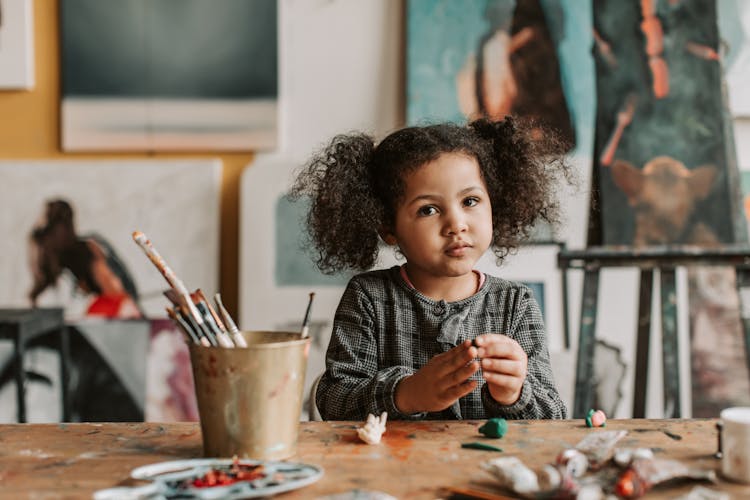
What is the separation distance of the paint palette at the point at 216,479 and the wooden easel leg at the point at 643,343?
63.9 inches

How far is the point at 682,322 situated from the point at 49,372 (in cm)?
198

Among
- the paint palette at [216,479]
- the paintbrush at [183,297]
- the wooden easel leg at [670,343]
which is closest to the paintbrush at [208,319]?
the paintbrush at [183,297]

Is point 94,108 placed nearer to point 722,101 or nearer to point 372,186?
point 372,186

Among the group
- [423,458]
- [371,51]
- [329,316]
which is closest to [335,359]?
[423,458]

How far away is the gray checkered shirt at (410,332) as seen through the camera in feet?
3.63

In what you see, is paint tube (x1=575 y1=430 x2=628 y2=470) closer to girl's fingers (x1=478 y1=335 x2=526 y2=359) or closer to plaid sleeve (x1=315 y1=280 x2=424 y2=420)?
girl's fingers (x1=478 y1=335 x2=526 y2=359)

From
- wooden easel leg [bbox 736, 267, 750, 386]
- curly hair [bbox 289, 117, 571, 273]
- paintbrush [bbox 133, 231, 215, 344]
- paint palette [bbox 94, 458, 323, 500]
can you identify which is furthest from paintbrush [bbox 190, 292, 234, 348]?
wooden easel leg [bbox 736, 267, 750, 386]

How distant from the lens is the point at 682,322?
2.23 m

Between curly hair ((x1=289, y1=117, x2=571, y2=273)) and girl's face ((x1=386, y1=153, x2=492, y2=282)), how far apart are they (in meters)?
0.05

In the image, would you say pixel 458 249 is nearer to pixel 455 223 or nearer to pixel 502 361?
pixel 455 223

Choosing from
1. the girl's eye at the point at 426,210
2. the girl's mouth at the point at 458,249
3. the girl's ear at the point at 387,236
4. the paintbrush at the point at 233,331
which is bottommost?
the paintbrush at the point at 233,331

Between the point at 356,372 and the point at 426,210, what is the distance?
0.91ft

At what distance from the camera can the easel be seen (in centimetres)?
206

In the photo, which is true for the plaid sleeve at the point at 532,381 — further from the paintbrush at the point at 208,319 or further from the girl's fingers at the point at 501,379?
the paintbrush at the point at 208,319
